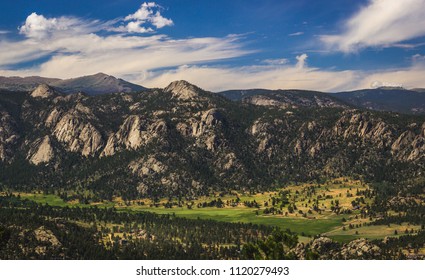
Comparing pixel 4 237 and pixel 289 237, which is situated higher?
pixel 289 237
